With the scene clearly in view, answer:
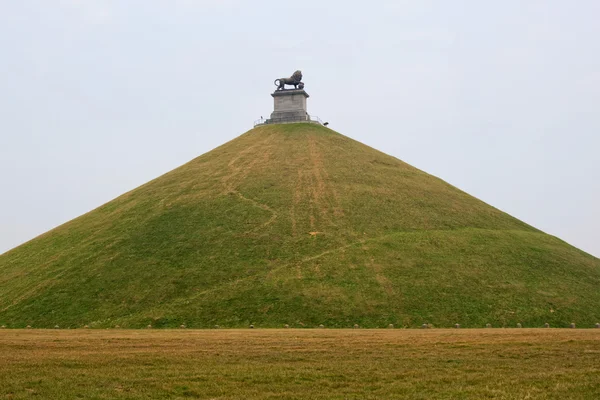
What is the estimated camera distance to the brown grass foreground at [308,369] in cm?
1862

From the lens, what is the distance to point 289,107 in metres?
107

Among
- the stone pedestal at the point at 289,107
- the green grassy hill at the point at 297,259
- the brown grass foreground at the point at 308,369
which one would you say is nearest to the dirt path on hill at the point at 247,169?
the green grassy hill at the point at 297,259

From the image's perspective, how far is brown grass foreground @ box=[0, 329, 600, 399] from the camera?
18625 millimetres

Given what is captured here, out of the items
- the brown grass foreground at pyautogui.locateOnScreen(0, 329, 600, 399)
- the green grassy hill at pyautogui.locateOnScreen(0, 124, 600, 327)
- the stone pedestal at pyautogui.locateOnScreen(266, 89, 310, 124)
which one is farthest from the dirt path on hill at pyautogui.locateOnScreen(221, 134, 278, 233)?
the brown grass foreground at pyautogui.locateOnScreen(0, 329, 600, 399)

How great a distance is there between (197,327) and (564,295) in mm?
34960

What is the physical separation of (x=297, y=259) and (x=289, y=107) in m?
51.0

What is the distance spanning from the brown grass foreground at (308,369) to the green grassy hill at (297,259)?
21.6m

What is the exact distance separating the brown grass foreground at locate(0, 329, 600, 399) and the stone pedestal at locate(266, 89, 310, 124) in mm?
78334

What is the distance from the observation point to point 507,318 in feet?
168

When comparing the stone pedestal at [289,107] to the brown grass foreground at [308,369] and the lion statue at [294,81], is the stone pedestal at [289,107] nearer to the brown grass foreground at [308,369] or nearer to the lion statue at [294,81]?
the lion statue at [294,81]

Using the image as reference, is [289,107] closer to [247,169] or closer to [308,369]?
[247,169]

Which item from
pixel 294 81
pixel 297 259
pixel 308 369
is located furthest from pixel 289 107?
pixel 308 369

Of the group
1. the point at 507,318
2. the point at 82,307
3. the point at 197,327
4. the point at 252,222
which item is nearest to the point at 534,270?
the point at 507,318

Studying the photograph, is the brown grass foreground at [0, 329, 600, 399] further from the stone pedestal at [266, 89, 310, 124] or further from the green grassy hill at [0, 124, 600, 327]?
the stone pedestal at [266, 89, 310, 124]
